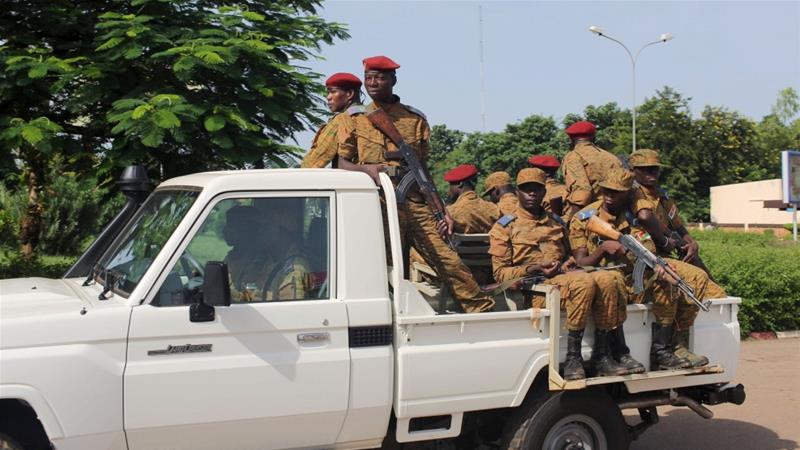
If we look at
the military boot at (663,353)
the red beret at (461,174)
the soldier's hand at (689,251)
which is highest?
the red beret at (461,174)

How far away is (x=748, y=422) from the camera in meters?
7.27

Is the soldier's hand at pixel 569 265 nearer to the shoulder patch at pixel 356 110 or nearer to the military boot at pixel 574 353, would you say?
the military boot at pixel 574 353

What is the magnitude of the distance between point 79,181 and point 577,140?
549 centimetres

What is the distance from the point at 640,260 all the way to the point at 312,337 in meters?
2.23

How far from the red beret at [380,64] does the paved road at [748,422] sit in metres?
3.62

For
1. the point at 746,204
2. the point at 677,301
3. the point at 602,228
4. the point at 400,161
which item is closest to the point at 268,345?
the point at 400,161

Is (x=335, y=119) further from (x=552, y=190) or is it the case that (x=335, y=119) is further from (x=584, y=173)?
(x=552, y=190)

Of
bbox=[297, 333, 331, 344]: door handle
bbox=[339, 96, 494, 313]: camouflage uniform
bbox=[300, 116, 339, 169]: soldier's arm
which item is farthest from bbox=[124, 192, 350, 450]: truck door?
bbox=[300, 116, 339, 169]: soldier's arm

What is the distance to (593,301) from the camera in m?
4.84

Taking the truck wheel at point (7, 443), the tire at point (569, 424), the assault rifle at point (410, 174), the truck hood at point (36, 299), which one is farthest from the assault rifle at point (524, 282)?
the truck wheel at point (7, 443)

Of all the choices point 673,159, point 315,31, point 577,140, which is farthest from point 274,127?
point 673,159

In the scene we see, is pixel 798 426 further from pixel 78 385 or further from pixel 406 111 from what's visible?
pixel 78 385

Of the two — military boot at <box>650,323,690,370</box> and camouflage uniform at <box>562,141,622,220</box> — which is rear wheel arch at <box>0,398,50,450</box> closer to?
military boot at <box>650,323,690,370</box>

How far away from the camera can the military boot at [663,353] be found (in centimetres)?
509
